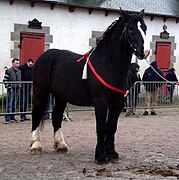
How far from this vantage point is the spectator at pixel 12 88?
11.6 metres

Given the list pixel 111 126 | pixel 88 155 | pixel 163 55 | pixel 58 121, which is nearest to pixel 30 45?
pixel 163 55

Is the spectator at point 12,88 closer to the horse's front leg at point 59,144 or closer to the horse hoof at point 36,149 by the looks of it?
the horse's front leg at point 59,144

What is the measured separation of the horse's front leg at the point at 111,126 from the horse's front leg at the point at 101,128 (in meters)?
0.24

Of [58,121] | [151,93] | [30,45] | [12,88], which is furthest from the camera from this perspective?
[30,45]

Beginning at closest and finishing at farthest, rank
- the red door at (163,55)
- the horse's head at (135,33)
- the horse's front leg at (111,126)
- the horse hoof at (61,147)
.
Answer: the horse's head at (135,33), the horse's front leg at (111,126), the horse hoof at (61,147), the red door at (163,55)

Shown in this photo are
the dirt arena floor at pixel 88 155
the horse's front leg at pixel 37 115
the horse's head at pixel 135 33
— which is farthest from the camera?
the horse's front leg at pixel 37 115

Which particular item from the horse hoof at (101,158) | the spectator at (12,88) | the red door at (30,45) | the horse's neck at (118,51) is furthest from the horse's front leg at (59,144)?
the red door at (30,45)

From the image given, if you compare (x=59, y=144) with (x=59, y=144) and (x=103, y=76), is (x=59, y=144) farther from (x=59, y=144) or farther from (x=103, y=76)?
(x=103, y=76)

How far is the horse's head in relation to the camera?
20.6 ft

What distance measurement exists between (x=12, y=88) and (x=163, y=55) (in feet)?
32.3

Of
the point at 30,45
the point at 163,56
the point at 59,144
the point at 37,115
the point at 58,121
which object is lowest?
the point at 59,144

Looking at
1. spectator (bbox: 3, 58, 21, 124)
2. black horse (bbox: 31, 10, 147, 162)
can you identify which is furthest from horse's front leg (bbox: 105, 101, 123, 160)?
spectator (bbox: 3, 58, 21, 124)

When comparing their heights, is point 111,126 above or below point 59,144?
above

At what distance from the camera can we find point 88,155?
7.32 meters
